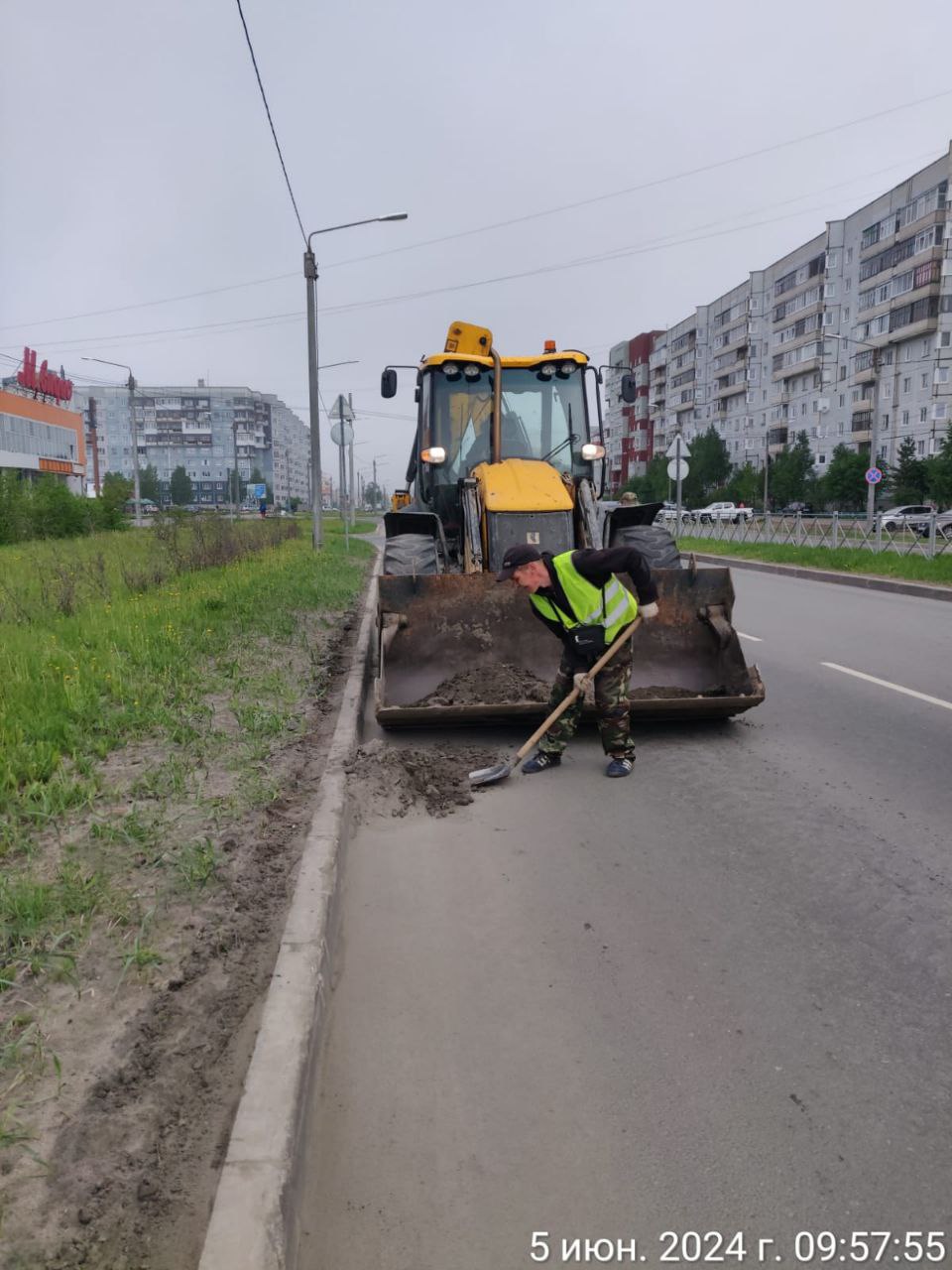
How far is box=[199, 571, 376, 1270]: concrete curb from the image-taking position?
1.93 m

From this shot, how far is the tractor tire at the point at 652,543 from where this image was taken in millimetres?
8172

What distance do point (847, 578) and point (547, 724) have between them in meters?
15.9

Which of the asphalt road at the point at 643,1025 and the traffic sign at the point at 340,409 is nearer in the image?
the asphalt road at the point at 643,1025

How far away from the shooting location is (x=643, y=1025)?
2.92m

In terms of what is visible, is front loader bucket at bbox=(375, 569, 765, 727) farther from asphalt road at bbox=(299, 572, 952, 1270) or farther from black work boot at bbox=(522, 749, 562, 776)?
asphalt road at bbox=(299, 572, 952, 1270)

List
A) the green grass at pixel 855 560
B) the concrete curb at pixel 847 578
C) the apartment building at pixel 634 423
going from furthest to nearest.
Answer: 1. the apartment building at pixel 634 423
2. the green grass at pixel 855 560
3. the concrete curb at pixel 847 578

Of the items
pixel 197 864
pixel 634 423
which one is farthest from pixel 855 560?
A: pixel 634 423

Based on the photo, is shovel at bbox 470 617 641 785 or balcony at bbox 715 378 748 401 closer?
shovel at bbox 470 617 641 785

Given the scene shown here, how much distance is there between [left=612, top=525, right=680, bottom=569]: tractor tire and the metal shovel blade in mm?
3238

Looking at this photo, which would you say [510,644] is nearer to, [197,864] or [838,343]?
[197,864]

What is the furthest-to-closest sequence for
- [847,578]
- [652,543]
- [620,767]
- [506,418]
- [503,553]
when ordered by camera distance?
1. [847,578]
2. [506,418]
3. [652,543]
4. [503,553]
5. [620,767]

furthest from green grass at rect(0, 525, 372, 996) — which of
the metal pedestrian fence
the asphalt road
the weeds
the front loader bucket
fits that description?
the metal pedestrian fence

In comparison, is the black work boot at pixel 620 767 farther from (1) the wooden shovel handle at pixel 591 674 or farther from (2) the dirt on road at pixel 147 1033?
(2) the dirt on road at pixel 147 1033

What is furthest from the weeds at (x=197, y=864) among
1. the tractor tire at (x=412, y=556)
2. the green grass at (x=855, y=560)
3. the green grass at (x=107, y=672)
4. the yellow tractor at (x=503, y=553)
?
the green grass at (x=855, y=560)
